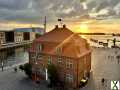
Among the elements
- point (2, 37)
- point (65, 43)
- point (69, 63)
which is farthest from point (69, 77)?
point (2, 37)

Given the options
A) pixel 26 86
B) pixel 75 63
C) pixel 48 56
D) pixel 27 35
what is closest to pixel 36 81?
pixel 26 86

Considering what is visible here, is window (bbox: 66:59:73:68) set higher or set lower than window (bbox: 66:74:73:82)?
higher

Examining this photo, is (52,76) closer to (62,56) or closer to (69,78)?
(69,78)

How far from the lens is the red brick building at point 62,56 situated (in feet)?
79.0

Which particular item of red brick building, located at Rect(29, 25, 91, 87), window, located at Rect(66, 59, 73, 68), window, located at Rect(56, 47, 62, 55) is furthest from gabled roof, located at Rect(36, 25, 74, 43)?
window, located at Rect(66, 59, 73, 68)

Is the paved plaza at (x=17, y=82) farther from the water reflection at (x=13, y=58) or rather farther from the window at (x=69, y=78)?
the water reflection at (x=13, y=58)

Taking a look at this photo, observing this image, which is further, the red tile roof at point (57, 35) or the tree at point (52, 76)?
the red tile roof at point (57, 35)

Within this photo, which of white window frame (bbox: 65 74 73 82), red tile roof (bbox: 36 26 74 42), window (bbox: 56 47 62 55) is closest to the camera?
white window frame (bbox: 65 74 73 82)

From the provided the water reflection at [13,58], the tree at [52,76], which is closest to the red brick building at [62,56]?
the tree at [52,76]

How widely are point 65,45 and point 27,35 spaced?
2764 inches

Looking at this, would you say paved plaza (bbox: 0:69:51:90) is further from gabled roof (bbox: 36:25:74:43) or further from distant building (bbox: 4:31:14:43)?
distant building (bbox: 4:31:14:43)

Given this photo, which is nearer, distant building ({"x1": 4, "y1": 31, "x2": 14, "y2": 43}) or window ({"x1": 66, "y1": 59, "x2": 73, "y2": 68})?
window ({"x1": 66, "y1": 59, "x2": 73, "y2": 68})

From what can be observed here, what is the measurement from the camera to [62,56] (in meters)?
24.7

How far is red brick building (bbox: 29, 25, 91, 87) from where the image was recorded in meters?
24.1
